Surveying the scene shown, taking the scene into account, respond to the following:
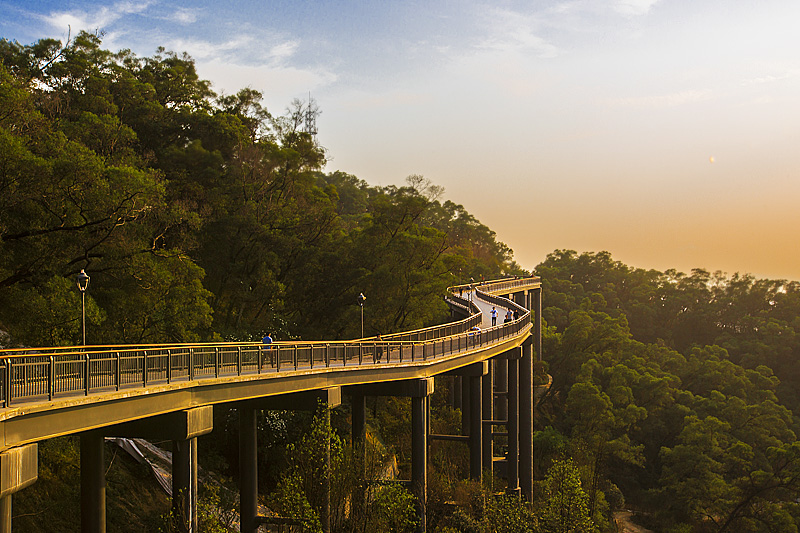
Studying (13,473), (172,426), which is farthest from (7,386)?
(172,426)

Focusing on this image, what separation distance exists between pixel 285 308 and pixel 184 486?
35.2 m

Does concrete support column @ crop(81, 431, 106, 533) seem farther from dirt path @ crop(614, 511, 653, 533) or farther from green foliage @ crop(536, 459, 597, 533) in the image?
dirt path @ crop(614, 511, 653, 533)

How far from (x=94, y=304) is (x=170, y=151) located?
22672mm

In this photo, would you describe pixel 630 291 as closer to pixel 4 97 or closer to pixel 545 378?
pixel 545 378

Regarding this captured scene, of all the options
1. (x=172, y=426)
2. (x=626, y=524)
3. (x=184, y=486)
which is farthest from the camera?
(x=626, y=524)

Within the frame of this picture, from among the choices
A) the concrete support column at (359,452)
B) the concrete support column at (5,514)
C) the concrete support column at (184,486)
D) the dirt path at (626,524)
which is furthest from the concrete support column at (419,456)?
the dirt path at (626,524)

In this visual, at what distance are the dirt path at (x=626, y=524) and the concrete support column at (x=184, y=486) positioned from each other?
5315 centimetres

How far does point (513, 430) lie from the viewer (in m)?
49.3

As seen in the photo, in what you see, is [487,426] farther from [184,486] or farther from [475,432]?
[184,486]

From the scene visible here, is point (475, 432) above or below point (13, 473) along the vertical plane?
below

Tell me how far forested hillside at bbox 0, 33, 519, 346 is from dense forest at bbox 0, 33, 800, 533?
0.13 meters

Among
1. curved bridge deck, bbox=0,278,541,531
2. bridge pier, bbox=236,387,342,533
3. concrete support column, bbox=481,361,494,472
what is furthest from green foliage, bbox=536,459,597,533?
bridge pier, bbox=236,387,342,533

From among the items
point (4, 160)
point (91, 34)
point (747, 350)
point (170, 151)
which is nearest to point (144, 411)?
point (4, 160)

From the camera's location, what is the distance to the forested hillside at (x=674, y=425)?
6462cm
